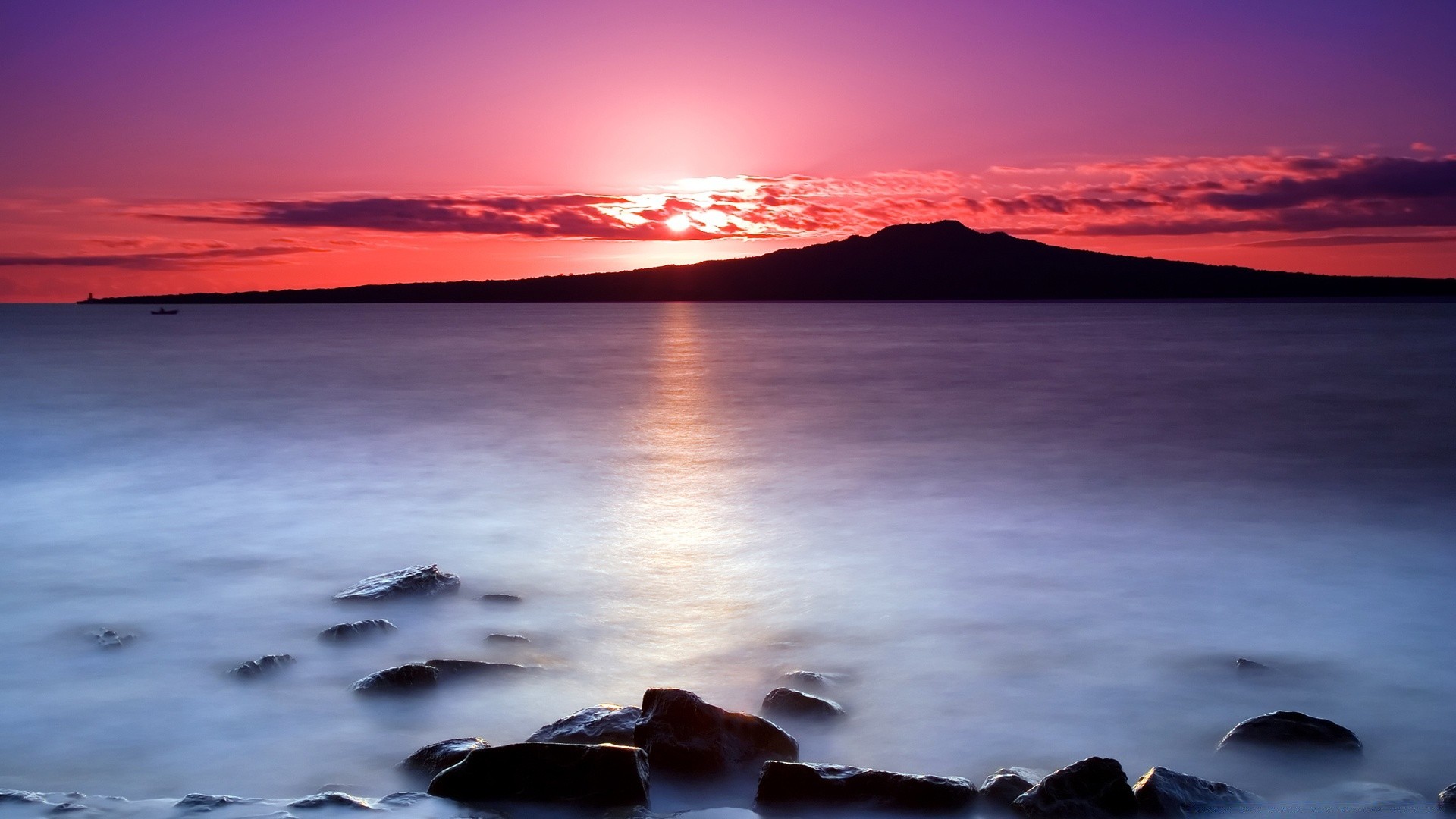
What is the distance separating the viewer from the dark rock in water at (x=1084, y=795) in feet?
13.0

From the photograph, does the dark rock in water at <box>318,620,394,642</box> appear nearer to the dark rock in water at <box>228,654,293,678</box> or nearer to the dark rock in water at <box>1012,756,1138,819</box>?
the dark rock in water at <box>228,654,293,678</box>

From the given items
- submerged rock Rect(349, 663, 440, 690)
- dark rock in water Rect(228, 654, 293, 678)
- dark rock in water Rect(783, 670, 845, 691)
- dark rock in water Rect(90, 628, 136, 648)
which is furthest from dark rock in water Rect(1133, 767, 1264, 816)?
dark rock in water Rect(90, 628, 136, 648)

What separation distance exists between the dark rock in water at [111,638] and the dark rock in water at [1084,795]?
17.2 ft

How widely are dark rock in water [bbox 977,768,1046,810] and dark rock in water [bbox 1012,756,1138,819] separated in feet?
0.32

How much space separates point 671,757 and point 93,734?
2840 mm

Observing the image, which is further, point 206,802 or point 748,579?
point 748,579

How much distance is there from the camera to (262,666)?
19.1ft

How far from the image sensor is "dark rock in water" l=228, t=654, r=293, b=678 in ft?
19.0

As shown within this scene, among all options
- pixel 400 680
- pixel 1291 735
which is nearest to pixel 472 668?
pixel 400 680

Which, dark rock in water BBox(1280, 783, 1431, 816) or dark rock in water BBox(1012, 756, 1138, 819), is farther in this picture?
dark rock in water BBox(1280, 783, 1431, 816)

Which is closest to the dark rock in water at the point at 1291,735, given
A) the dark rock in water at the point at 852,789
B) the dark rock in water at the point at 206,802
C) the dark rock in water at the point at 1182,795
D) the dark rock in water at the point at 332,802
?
the dark rock in water at the point at 1182,795

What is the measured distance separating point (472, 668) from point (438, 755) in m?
1.18

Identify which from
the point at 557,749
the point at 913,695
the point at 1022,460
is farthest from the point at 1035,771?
the point at 1022,460

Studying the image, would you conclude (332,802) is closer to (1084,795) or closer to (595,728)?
(595,728)
